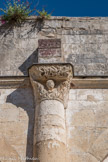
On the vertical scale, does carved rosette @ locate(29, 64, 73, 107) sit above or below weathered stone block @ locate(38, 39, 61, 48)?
below

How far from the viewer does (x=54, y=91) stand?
23.2ft

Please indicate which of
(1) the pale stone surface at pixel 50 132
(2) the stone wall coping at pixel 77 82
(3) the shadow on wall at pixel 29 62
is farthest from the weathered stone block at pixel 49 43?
(1) the pale stone surface at pixel 50 132

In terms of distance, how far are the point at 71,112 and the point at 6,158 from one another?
5.13 feet

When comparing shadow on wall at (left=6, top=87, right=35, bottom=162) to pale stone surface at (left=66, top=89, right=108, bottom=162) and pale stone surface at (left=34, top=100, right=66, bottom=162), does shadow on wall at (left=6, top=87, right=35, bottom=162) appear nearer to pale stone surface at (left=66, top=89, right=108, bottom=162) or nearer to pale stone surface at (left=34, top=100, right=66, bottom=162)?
pale stone surface at (left=34, top=100, right=66, bottom=162)

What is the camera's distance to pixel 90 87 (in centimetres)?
741

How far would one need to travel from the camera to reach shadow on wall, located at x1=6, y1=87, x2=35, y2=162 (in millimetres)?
6758

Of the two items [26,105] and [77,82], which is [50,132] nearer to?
[26,105]

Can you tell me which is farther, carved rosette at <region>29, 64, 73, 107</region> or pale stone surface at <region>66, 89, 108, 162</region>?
carved rosette at <region>29, 64, 73, 107</region>

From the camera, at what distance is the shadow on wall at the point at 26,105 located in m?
6.76

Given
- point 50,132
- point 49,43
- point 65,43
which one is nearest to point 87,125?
point 50,132

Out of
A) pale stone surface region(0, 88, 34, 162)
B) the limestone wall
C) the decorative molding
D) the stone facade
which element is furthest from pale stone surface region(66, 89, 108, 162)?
the decorative molding

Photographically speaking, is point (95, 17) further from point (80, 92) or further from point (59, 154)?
point (59, 154)

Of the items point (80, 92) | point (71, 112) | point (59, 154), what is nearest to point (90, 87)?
point (80, 92)

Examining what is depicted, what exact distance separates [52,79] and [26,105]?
2.42ft
